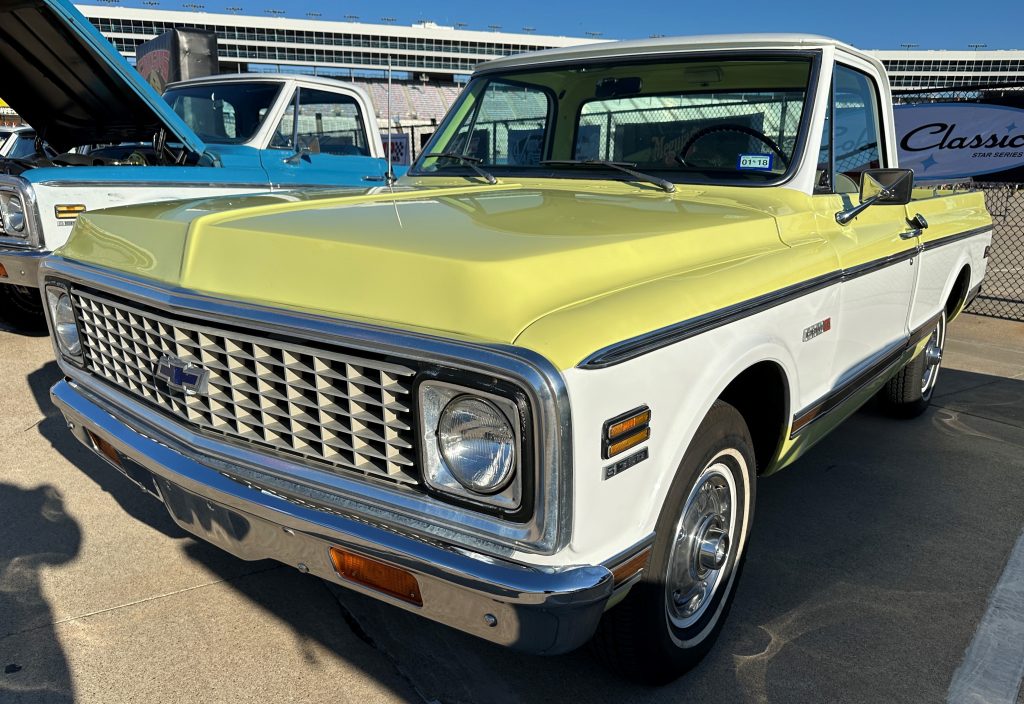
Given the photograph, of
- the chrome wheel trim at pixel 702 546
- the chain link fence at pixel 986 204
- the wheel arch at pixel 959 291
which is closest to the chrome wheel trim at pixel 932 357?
the wheel arch at pixel 959 291

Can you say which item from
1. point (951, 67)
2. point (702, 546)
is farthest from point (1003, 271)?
point (951, 67)

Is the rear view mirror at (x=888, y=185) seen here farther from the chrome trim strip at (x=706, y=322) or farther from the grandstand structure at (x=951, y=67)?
the grandstand structure at (x=951, y=67)

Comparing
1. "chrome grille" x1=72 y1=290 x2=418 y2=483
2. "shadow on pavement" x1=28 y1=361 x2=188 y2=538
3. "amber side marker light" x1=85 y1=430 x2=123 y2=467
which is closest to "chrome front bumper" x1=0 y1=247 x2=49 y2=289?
"shadow on pavement" x1=28 y1=361 x2=188 y2=538

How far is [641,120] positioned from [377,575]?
227 centimetres

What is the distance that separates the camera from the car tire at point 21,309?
18.3 ft

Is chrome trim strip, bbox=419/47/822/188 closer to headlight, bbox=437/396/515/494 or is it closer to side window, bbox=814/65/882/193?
side window, bbox=814/65/882/193

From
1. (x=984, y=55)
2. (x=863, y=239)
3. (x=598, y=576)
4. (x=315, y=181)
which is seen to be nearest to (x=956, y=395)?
(x=863, y=239)

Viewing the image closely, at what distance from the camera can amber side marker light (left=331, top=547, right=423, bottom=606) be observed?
67.3 inches

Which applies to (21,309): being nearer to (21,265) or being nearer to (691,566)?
(21,265)

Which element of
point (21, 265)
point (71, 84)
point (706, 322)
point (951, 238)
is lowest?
point (21, 265)

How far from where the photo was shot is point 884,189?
2.98 meters

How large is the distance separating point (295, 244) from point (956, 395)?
4776 mm

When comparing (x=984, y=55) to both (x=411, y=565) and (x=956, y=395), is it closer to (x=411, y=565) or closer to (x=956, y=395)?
(x=956, y=395)

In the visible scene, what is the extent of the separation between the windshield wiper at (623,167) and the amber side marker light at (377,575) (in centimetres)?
179
